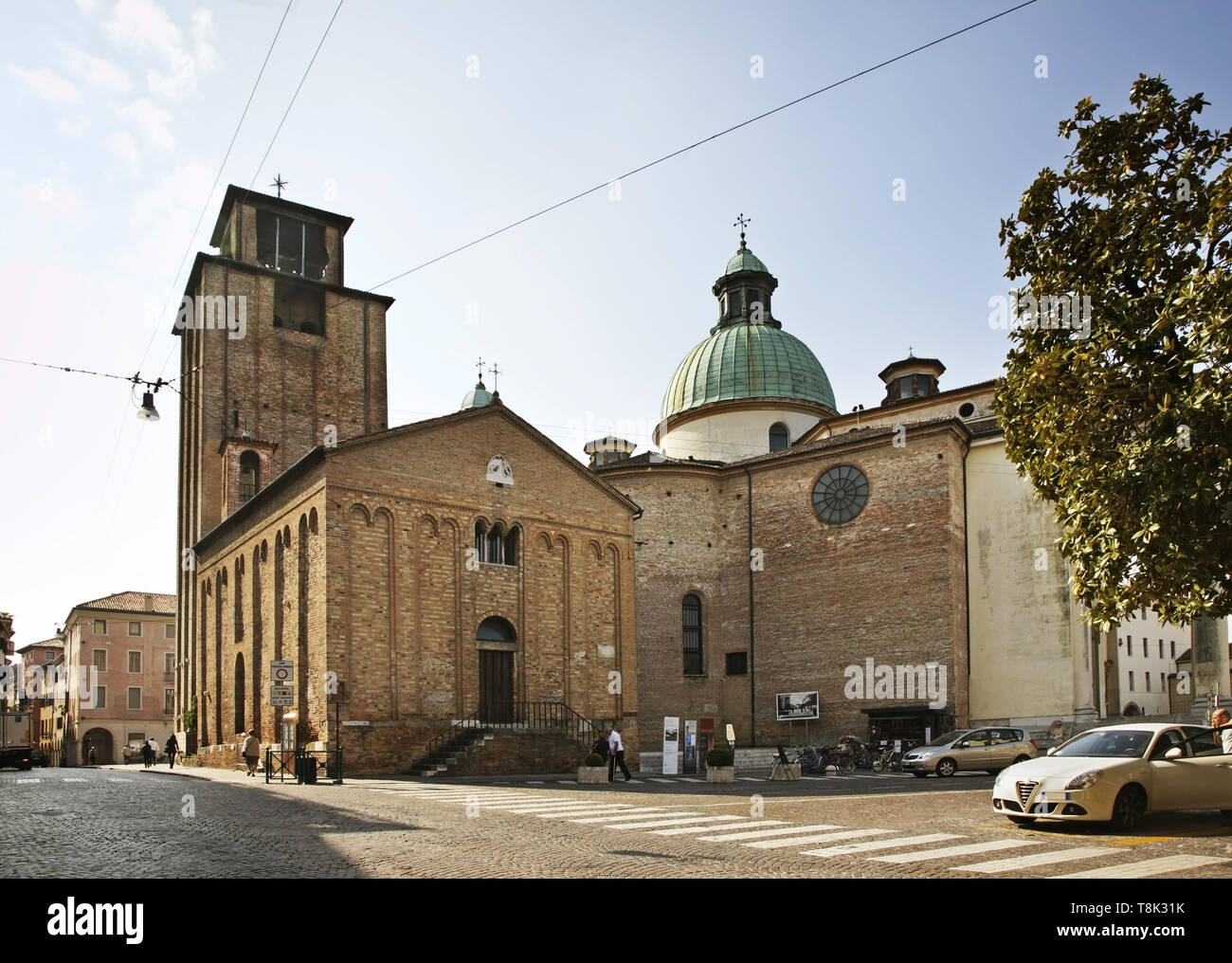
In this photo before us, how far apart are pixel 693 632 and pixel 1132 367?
29.3m

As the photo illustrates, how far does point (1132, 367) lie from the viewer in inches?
451

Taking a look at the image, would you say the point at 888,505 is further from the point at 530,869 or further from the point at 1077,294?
the point at 530,869

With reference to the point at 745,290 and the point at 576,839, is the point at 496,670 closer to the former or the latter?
the point at 576,839

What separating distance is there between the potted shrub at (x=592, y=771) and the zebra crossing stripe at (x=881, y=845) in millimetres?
12184

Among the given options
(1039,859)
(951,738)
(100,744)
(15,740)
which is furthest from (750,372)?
(100,744)

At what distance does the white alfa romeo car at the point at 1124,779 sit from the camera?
37.2 ft

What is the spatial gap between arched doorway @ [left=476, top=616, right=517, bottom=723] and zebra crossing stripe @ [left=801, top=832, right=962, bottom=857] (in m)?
17.7

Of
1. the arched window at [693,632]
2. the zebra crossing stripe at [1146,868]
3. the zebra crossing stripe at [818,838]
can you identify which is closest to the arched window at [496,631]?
the arched window at [693,632]

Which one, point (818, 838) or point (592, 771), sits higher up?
point (818, 838)

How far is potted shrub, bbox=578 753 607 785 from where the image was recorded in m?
22.8

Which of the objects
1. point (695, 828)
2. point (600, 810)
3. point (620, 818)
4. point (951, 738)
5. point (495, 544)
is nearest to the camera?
point (695, 828)
